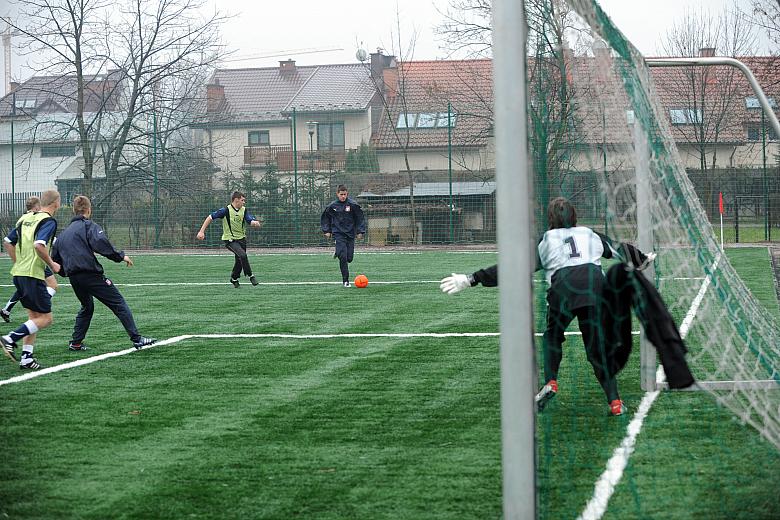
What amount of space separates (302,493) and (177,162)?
86.6 ft

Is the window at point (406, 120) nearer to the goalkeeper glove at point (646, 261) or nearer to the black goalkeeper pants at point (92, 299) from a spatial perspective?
the black goalkeeper pants at point (92, 299)

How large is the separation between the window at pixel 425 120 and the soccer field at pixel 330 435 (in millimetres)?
20068

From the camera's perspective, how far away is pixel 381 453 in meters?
5.62

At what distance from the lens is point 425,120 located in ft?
106

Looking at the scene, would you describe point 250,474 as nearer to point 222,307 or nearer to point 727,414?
point 727,414

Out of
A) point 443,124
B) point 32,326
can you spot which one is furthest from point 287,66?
point 32,326

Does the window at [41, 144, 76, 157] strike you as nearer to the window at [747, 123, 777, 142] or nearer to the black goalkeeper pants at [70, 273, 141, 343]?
the window at [747, 123, 777, 142]

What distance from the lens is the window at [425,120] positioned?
102ft

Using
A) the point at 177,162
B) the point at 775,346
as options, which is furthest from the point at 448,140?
the point at 775,346

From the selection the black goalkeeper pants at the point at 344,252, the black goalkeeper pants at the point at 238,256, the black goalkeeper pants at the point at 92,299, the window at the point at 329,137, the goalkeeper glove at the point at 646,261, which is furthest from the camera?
the window at the point at 329,137

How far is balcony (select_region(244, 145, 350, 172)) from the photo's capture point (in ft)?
96.5

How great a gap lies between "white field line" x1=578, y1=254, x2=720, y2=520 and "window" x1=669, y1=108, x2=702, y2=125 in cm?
1455

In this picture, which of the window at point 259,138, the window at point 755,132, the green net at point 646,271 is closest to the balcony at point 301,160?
the window at point 259,138

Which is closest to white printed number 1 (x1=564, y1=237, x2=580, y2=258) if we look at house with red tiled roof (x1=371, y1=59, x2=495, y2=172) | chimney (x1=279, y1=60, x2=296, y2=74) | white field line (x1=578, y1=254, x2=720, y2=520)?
white field line (x1=578, y1=254, x2=720, y2=520)
